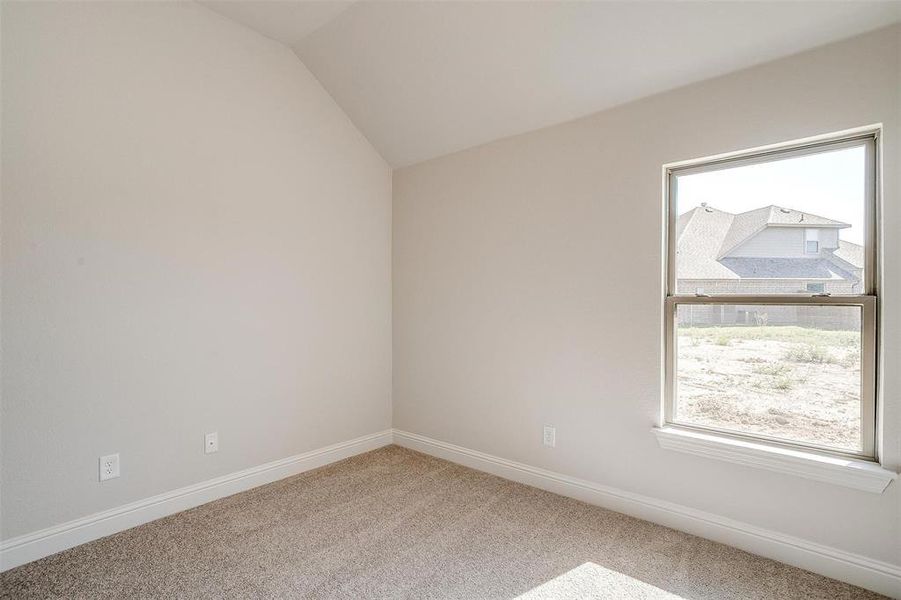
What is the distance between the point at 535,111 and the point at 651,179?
831 mm

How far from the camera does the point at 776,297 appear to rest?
2.17m

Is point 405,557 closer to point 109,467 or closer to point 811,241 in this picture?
point 109,467

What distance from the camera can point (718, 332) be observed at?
7.72 ft

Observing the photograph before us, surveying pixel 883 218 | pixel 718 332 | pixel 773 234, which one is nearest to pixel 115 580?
pixel 718 332

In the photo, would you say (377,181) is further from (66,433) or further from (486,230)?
(66,433)

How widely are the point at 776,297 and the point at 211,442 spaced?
10.3ft

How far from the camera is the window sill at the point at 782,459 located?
1.86 m

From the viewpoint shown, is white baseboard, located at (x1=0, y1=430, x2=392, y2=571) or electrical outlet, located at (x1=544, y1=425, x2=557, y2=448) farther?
electrical outlet, located at (x1=544, y1=425, x2=557, y2=448)

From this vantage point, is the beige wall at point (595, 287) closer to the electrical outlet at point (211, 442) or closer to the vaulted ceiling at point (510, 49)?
the vaulted ceiling at point (510, 49)

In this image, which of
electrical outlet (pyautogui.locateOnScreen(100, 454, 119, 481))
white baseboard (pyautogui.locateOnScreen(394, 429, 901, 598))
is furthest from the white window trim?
electrical outlet (pyautogui.locateOnScreen(100, 454, 119, 481))

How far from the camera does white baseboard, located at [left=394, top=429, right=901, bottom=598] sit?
1.88 meters

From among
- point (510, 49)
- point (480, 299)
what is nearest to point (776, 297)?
point (480, 299)

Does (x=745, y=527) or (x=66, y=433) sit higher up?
(x=66, y=433)

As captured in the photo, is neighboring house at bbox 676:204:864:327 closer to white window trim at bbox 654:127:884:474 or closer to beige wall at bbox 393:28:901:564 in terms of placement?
white window trim at bbox 654:127:884:474
